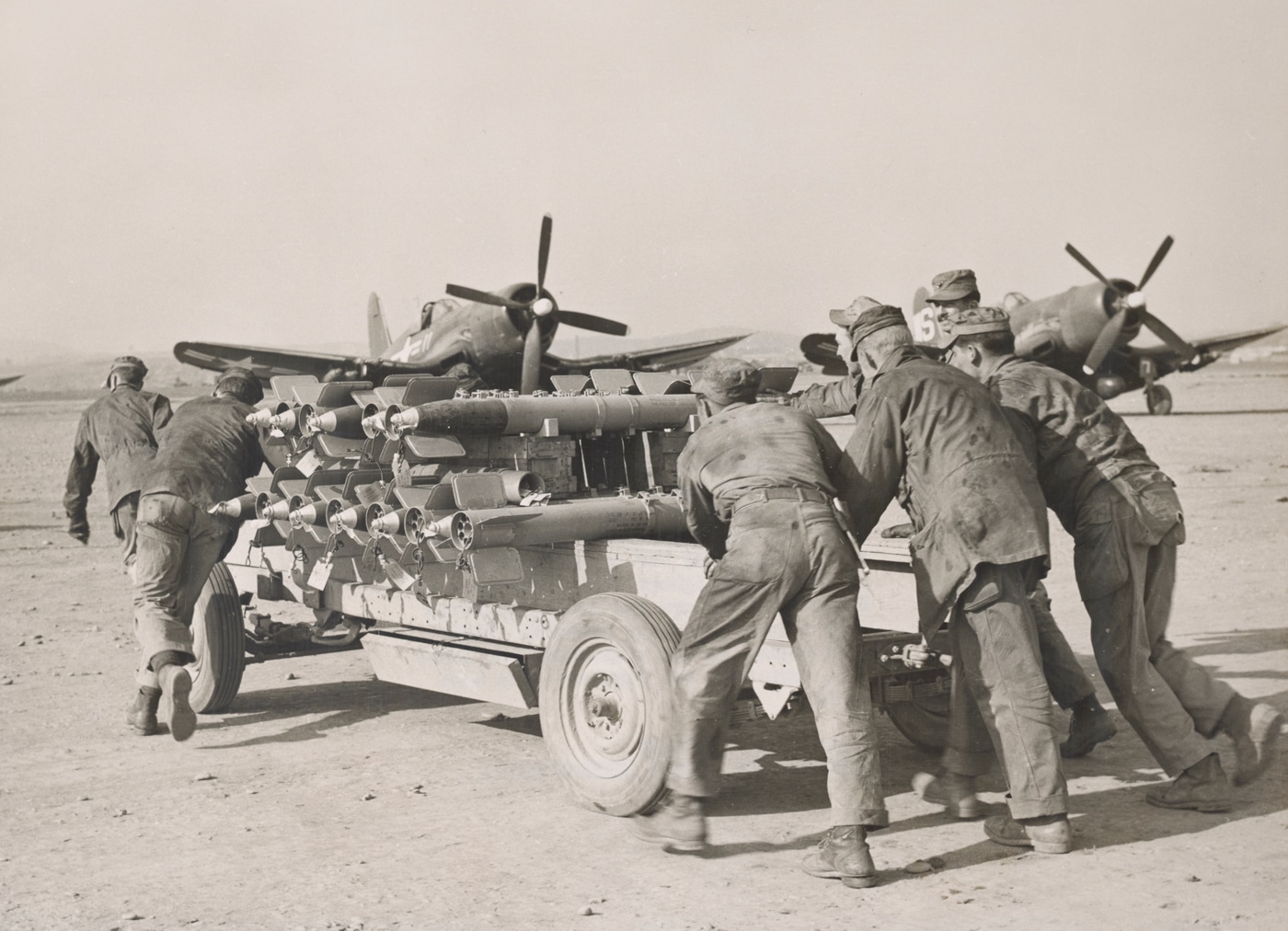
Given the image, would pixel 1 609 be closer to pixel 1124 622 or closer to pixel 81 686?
pixel 81 686

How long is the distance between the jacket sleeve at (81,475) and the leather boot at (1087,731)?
6256 millimetres

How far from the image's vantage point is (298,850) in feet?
17.9

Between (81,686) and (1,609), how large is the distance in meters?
3.43

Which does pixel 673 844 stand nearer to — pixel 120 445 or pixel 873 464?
pixel 873 464

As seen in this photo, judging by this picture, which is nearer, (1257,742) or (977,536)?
(977,536)

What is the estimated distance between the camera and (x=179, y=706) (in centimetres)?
702

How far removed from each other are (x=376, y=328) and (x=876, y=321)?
2968cm

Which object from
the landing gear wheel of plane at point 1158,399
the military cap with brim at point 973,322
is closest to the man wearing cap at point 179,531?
the military cap with brim at point 973,322

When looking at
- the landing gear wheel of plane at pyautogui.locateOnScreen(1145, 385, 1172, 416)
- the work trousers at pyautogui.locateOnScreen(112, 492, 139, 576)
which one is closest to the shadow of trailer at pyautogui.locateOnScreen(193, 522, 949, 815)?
the work trousers at pyautogui.locateOnScreen(112, 492, 139, 576)

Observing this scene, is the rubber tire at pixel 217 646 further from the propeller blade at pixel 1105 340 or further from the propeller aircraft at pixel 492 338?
the propeller blade at pixel 1105 340

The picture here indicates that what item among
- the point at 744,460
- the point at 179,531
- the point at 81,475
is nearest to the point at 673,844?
the point at 744,460

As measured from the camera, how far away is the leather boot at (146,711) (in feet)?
24.8

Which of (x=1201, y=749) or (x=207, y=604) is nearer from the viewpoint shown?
(x=1201, y=749)

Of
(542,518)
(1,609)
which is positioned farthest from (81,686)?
(542,518)
